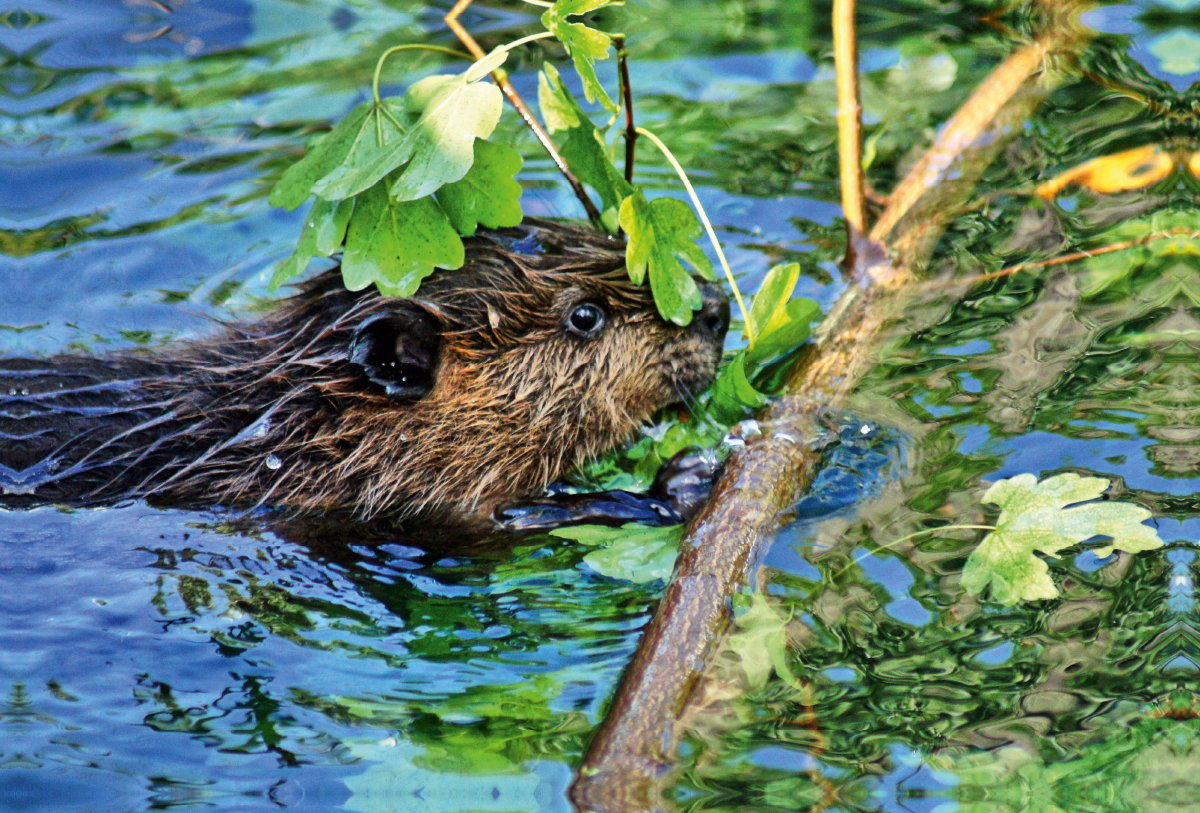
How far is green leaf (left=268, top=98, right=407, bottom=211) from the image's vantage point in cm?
353

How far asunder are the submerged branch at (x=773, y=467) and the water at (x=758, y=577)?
20cm

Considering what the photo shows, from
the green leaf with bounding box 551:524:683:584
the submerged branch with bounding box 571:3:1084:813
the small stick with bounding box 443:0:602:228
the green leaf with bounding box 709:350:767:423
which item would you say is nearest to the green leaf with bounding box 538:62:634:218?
the small stick with bounding box 443:0:602:228

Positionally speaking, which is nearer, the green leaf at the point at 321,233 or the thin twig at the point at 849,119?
the green leaf at the point at 321,233

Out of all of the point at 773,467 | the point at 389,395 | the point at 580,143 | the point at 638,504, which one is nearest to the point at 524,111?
the point at 580,143

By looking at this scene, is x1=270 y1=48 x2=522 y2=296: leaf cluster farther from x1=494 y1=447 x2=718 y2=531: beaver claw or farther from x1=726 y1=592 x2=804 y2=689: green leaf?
x1=726 y1=592 x2=804 y2=689: green leaf

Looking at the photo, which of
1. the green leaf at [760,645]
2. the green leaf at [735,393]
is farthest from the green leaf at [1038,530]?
the green leaf at [735,393]

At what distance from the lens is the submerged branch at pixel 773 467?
250 cm

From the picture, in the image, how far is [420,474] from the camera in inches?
160

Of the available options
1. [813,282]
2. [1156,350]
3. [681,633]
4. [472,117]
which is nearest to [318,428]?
[472,117]

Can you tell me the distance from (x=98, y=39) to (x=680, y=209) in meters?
4.50

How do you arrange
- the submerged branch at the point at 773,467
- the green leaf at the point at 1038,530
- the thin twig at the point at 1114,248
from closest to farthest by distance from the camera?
the submerged branch at the point at 773,467, the green leaf at the point at 1038,530, the thin twig at the point at 1114,248

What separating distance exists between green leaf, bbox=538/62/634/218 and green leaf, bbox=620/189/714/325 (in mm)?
229

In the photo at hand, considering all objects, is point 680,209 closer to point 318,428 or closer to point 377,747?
point 318,428

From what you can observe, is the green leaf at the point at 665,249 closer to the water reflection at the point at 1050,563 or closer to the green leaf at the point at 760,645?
the water reflection at the point at 1050,563
